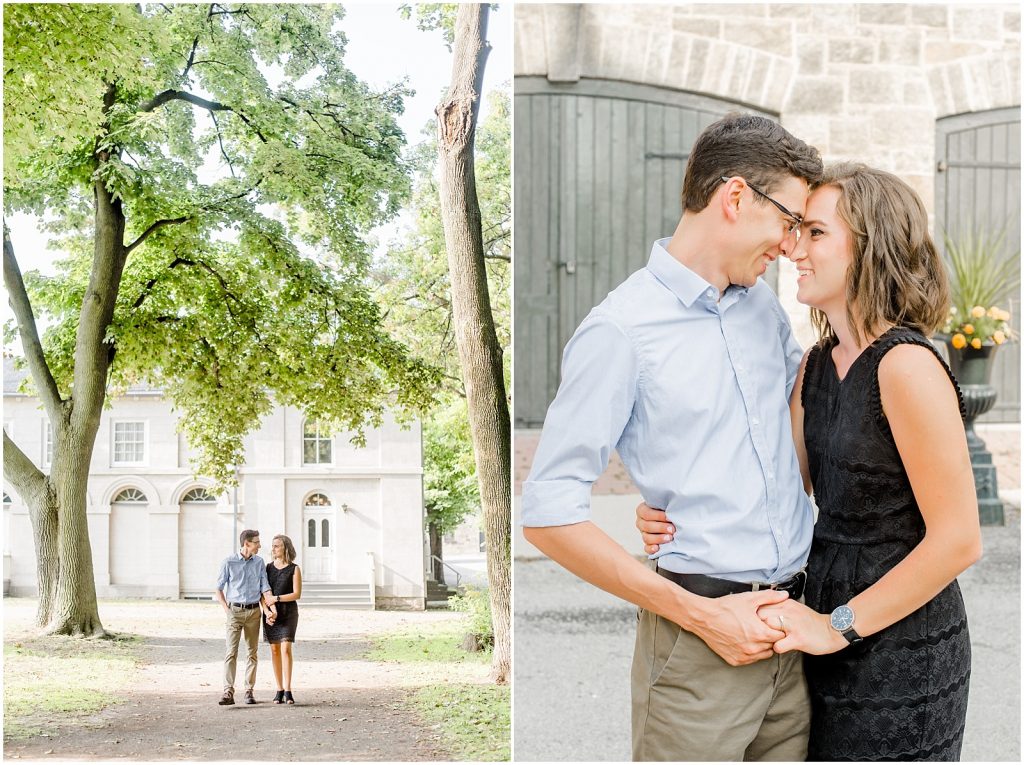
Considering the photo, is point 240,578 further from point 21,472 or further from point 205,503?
point 21,472

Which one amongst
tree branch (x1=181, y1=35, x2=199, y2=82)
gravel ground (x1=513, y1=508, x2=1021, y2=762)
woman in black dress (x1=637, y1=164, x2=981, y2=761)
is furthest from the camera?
gravel ground (x1=513, y1=508, x2=1021, y2=762)

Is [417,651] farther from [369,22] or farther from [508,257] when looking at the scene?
[369,22]

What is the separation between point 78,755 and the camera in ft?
8.86

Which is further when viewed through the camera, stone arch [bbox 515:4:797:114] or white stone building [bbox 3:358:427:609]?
stone arch [bbox 515:4:797:114]

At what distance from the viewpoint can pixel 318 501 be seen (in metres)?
2.84

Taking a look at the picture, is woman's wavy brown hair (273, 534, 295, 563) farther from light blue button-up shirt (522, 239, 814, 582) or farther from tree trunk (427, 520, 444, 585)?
light blue button-up shirt (522, 239, 814, 582)

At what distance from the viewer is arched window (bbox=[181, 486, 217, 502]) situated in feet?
9.18

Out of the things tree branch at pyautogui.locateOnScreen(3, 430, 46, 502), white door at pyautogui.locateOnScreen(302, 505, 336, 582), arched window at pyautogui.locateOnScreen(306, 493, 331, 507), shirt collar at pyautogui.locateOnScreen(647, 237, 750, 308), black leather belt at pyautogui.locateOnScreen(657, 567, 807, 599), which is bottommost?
white door at pyautogui.locateOnScreen(302, 505, 336, 582)

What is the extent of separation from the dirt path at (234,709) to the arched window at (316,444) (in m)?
0.44

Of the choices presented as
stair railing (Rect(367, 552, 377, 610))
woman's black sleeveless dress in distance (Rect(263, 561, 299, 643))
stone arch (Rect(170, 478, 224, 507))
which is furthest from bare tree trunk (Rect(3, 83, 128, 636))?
stair railing (Rect(367, 552, 377, 610))

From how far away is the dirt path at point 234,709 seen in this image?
2.73 metres

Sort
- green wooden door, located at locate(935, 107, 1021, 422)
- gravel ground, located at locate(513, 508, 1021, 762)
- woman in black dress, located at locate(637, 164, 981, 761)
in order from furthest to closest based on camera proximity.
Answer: green wooden door, located at locate(935, 107, 1021, 422), gravel ground, located at locate(513, 508, 1021, 762), woman in black dress, located at locate(637, 164, 981, 761)

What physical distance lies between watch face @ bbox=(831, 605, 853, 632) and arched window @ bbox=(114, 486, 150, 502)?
2.00 metres

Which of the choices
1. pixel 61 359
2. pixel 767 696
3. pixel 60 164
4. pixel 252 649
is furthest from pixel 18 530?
pixel 767 696
